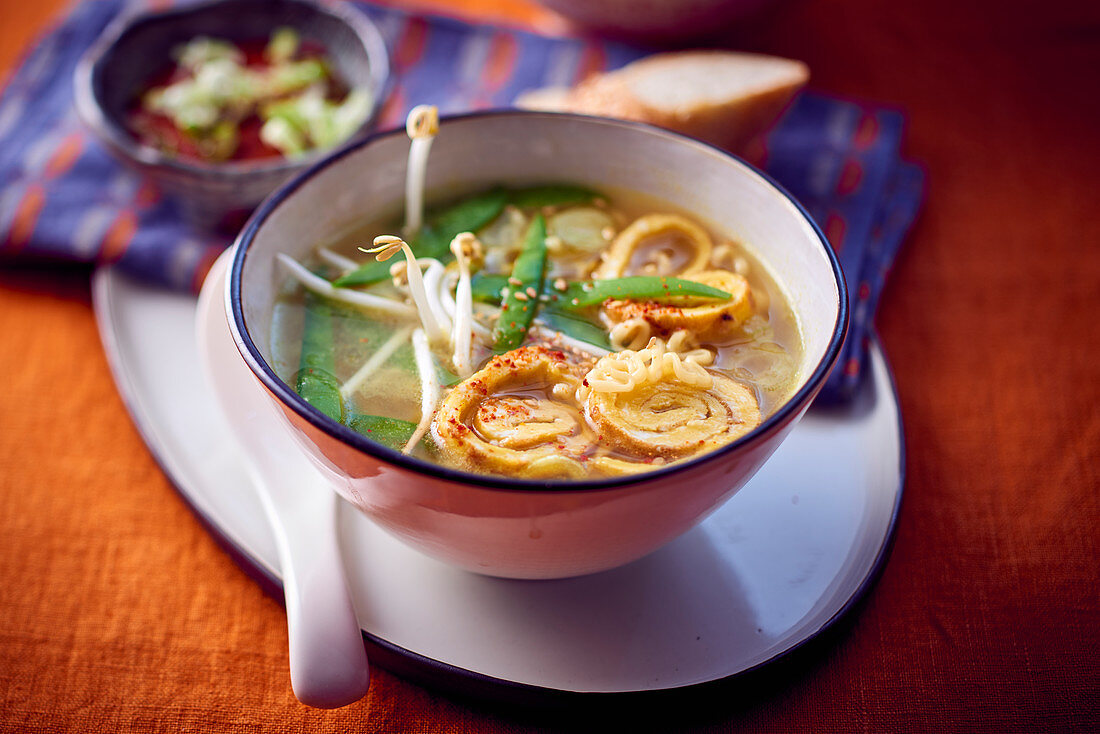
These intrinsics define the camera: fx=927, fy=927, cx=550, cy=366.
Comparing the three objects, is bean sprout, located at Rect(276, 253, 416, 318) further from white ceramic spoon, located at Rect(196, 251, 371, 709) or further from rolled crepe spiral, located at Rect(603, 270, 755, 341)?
rolled crepe spiral, located at Rect(603, 270, 755, 341)

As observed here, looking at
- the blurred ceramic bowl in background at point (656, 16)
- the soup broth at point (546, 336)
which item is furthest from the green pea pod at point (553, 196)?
the blurred ceramic bowl in background at point (656, 16)

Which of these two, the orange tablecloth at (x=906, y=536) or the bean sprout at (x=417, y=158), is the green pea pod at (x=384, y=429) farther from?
the bean sprout at (x=417, y=158)

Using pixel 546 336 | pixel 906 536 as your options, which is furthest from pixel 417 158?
pixel 906 536

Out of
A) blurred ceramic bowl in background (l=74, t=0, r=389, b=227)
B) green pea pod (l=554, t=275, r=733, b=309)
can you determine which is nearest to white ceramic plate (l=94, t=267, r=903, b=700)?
green pea pod (l=554, t=275, r=733, b=309)

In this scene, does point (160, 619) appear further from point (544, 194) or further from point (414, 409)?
point (544, 194)

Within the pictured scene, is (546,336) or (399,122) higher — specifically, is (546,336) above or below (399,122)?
above

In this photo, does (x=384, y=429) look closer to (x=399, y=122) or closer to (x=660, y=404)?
(x=660, y=404)
